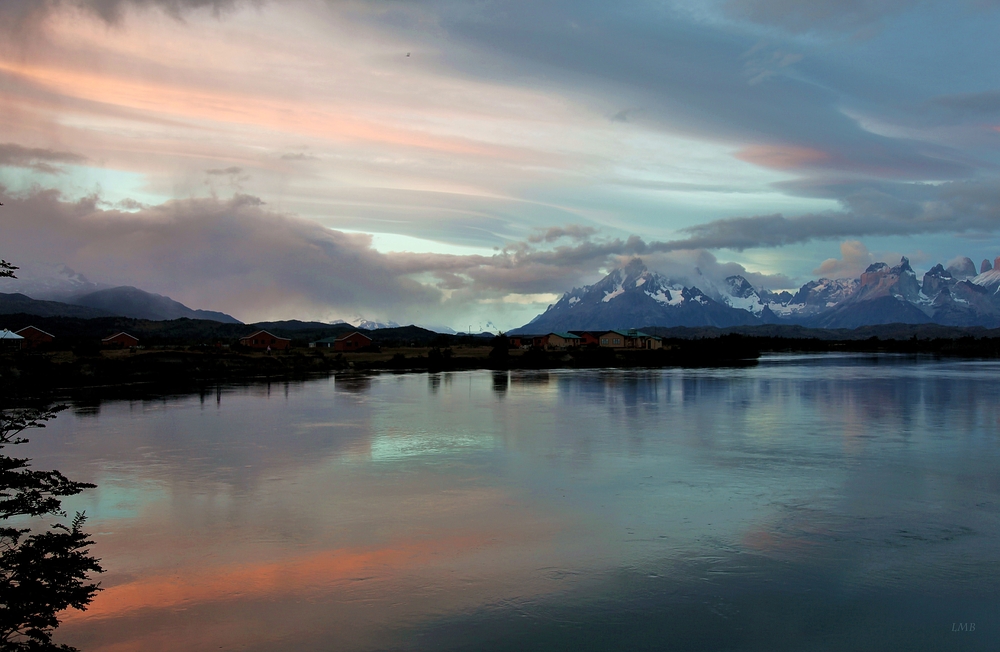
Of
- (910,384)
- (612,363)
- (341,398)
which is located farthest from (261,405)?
(612,363)

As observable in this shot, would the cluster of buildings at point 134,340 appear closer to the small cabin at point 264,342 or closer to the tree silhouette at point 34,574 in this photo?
the small cabin at point 264,342

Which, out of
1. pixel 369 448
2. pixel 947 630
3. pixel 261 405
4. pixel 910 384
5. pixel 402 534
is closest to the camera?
pixel 947 630

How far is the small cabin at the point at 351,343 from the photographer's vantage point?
318 feet

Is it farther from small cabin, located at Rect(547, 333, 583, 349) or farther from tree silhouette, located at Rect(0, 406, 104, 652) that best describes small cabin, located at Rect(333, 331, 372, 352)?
tree silhouette, located at Rect(0, 406, 104, 652)

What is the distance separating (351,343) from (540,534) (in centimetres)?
8643

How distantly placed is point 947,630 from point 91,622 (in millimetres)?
11504

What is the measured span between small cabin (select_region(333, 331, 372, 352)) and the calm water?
67814 mm

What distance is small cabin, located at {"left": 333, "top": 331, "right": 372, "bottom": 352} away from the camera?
96.9 metres

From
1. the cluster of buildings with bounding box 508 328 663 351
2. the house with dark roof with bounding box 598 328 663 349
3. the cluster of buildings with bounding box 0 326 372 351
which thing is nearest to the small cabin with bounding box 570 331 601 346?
the cluster of buildings with bounding box 508 328 663 351

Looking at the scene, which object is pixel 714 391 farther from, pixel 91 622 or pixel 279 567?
pixel 91 622

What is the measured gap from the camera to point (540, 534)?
45.6ft

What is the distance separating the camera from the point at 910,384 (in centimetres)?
4850

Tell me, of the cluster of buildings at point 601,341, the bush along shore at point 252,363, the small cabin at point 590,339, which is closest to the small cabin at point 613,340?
the cluster of buildings at point 601,341

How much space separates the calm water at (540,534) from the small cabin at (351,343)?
67814 mm
